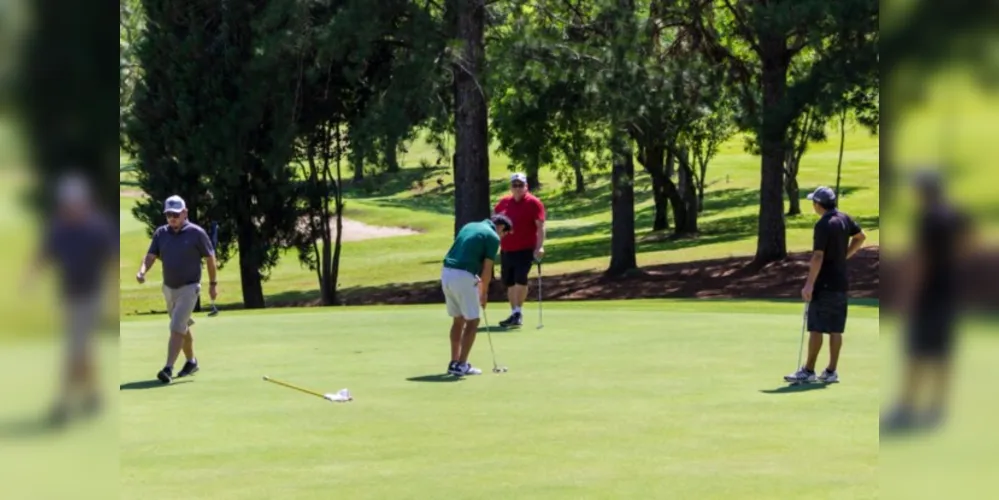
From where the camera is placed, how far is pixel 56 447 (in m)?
1.69

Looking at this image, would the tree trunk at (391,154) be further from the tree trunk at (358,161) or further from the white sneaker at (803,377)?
the white sneaker at (803,377)

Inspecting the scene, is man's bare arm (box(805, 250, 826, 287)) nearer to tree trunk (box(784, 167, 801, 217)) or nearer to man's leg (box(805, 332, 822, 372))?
man's leg (box(805, 332, 822, 372))

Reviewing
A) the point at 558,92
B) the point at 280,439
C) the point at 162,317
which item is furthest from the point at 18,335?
the point at 558,92

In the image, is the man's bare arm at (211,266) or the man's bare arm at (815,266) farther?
the man's bare arm at (211,266)

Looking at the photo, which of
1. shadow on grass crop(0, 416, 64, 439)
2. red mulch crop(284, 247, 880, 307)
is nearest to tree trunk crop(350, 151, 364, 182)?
red mulch crop(284, 247, 880, 307)

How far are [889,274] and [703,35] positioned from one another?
3526cm

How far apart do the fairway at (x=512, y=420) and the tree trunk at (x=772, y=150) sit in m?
11.2

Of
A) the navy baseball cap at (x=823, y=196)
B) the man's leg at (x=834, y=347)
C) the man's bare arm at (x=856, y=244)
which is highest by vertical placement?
the navy baseball cap at (x=823, y=196)

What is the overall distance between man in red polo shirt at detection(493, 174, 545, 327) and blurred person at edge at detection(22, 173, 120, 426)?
18.4m

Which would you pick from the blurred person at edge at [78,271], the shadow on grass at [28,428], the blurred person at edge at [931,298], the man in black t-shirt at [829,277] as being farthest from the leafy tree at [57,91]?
the man in black t-shirt at [829,277]

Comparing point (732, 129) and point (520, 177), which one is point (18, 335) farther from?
point (732, 129)

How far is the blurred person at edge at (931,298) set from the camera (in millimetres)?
1618

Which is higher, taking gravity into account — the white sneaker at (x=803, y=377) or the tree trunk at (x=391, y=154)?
the tree trunk at (x=391, y=154)

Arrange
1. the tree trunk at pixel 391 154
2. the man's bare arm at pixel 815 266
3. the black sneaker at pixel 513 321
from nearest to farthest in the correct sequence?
the man's bare arm at pixel 815 266
the black sneaker at pixel 513 321
the tree trunk at pixel 391 154
